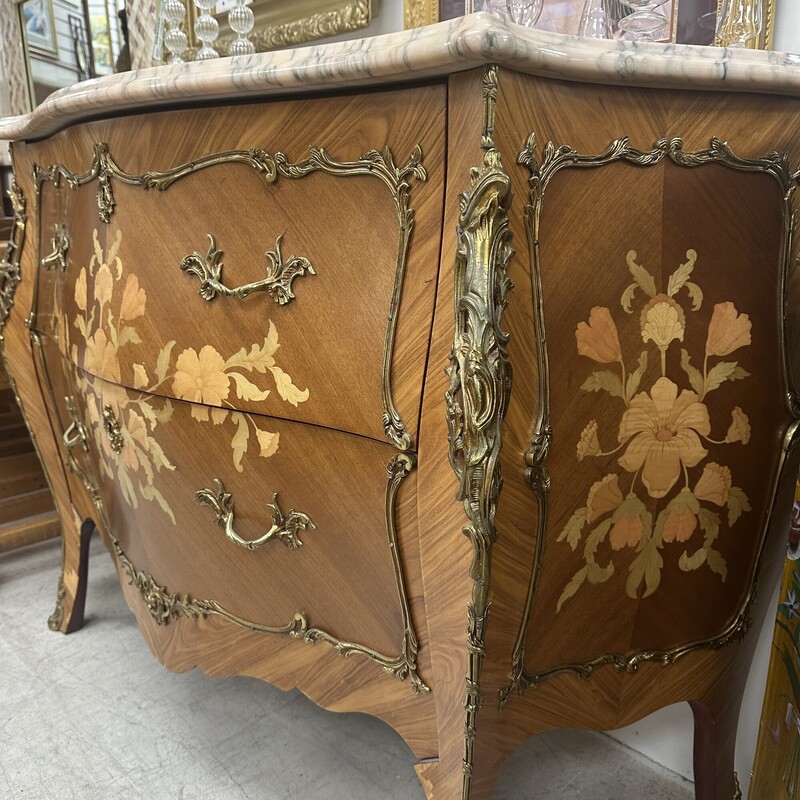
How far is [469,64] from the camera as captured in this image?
548mm

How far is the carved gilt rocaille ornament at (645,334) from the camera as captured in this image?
608mm

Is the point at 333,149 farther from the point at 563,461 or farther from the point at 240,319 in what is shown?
the point at 563,461

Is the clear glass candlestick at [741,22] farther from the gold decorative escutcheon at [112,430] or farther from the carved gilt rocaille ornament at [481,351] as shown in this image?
the gold decorative escutcheon at [112,430]

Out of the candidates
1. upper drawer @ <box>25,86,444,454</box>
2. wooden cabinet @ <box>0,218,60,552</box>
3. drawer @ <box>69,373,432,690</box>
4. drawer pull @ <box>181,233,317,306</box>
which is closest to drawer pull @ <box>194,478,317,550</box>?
drawer @ <box>69,373,432,690</box>

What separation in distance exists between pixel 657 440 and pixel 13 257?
1.07 meters

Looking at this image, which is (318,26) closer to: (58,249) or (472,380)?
(58,249)

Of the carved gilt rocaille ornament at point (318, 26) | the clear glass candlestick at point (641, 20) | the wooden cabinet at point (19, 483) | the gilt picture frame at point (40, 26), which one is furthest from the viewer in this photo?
the gilt picture frame at point (40, 26)

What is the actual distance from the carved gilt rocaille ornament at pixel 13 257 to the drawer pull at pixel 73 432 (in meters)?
0.21

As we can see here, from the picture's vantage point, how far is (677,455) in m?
0.73

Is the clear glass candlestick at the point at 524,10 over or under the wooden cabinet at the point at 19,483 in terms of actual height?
over

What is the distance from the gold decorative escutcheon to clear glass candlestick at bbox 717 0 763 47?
0.93 metres

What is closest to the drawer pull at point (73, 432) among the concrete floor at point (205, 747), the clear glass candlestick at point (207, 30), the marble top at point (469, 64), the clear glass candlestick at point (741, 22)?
the concrete floor at point (205, 747)

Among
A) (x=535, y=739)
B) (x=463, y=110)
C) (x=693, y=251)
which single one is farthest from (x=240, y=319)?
(x=535, y=739)

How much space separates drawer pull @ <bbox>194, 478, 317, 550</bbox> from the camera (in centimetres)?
81
